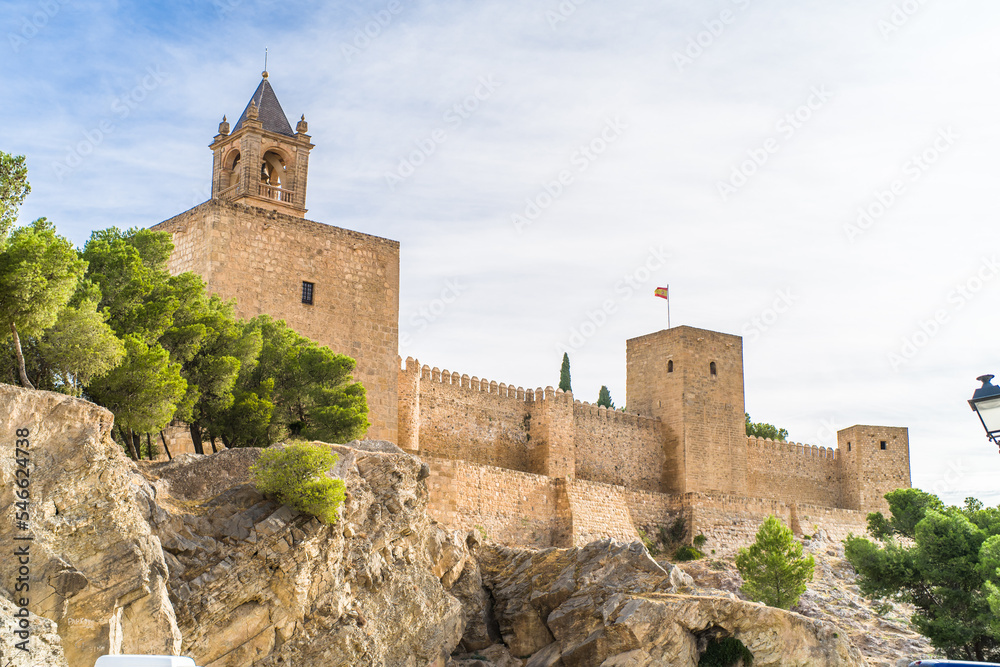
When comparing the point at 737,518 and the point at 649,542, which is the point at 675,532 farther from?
the point at 737,518

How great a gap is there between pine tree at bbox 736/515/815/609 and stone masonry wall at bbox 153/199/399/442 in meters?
9.13

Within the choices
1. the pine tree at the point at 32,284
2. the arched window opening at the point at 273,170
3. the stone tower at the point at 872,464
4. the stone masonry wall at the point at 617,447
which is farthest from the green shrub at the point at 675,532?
the pine tree at the point at 32,284

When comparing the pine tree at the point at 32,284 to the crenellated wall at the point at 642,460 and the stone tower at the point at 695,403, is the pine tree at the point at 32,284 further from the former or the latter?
the stone tower at the point at 695,403

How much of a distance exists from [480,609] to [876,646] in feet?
A: 31.0

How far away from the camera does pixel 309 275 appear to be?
25.1 meters

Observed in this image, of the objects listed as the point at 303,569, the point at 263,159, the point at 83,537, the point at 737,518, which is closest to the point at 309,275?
the point at 263,159

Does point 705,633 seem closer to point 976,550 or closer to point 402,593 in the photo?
point 402,593

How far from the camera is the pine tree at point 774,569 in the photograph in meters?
27.6

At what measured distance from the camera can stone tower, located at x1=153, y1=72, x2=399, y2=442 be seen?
2427 cm

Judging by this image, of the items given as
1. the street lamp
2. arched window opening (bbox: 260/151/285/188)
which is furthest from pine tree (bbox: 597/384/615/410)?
the street lamp

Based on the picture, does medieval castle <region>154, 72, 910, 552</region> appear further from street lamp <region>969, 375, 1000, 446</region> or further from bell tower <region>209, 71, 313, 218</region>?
street lamp <region>969, 375, 1000, 446</region>

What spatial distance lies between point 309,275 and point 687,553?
1296 cm

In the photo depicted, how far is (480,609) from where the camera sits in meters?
23.0

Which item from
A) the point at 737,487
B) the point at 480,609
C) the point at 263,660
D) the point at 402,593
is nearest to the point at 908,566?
the point at 737,487
